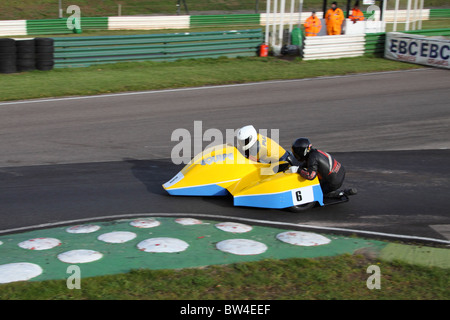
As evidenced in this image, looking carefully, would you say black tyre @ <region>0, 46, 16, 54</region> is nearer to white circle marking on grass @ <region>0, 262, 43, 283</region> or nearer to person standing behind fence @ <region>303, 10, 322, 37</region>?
person standing behind fence @ <region>303, 10, 322, 37</region>

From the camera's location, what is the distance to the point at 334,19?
22984 mm

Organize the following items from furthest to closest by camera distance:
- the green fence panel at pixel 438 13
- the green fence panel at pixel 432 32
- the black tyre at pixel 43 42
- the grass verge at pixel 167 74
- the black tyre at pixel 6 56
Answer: the green fence panel at pixel 438 13 → the green fence panel at pixel 432 32 → the black tyre at pixel 43 42 → the black tyre at pixel 6 56 → the grass verge at pixel 167 74

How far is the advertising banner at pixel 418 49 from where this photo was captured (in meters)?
20.4

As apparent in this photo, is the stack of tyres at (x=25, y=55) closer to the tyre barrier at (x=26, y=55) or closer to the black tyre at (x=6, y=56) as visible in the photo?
the tyre barrier at (x=26, y=55)

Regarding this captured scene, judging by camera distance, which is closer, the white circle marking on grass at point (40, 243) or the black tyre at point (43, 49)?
the white circle marking on grass at point (40, 243)

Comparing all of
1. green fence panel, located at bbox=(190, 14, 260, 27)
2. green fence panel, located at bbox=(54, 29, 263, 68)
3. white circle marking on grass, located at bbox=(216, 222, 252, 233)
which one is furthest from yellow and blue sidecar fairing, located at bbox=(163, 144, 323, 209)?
green fence panel, located at bbox=(190, 14, 260, 27)

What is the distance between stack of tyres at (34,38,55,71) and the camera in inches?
698

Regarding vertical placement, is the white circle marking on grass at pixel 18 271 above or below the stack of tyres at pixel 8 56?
below

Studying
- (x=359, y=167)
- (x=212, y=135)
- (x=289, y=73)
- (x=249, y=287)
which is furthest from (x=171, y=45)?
(x=249, y=287)

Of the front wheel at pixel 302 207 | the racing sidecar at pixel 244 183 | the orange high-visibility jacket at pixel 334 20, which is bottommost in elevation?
the front wheel at pixel 302 207

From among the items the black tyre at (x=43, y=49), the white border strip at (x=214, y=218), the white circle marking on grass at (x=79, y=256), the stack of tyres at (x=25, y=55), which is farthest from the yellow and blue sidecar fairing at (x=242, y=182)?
the black tyre at (x=43, y=49)

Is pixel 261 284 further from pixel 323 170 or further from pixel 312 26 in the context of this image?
pixel 312 26

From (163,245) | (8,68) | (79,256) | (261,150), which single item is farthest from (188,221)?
(8,68)

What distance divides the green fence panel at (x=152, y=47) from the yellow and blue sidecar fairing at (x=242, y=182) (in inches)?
470
